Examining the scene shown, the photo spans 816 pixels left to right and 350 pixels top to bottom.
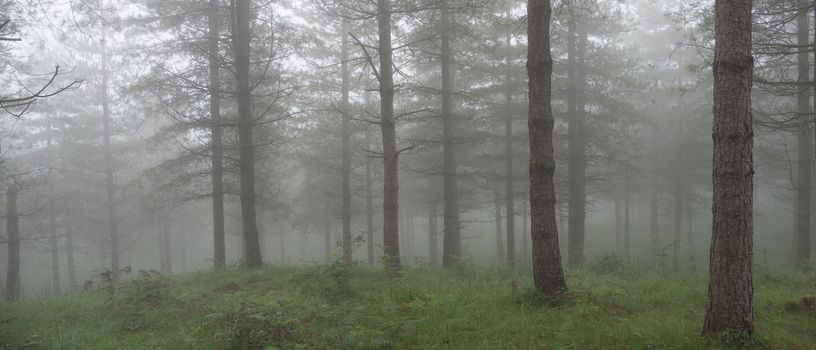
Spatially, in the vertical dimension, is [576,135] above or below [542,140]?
above

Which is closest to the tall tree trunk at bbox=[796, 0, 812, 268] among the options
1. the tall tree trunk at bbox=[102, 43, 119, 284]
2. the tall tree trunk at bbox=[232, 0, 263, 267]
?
the tall tree trunk at bbox=[232, 0, 263, 267]

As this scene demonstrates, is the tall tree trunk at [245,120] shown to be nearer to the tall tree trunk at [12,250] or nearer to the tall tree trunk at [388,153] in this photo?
the tall tree trunk at [388,153]

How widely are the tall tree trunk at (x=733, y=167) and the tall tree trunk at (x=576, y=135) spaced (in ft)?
37.8

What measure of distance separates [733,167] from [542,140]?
234 centimetres

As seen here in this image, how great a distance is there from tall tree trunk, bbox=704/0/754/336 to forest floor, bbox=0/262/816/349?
442 mm

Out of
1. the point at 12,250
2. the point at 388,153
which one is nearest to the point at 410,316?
the point at 388,153

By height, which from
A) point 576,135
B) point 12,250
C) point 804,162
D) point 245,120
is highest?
point 245,120

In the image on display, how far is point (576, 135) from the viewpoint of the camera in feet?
53.6

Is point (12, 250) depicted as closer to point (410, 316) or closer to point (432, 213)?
point (432, 213)

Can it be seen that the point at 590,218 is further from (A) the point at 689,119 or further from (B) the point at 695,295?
(B) the point at 695,295

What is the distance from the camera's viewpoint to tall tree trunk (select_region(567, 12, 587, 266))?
16.1 m

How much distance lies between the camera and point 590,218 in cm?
4872

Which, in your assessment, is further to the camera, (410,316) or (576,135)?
(576,135)

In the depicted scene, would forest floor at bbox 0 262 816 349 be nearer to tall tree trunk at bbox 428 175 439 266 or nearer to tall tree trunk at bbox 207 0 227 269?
tall tree trunk at bbox 207 0 227 269
